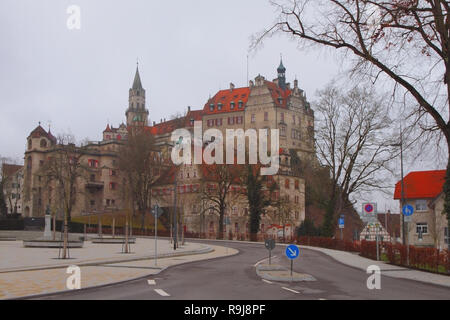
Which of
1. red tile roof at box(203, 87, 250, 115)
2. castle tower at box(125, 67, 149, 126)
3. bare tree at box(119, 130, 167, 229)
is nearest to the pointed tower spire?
castle tower at box(125, 67, 149, 126)

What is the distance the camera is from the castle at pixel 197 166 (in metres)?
81.8

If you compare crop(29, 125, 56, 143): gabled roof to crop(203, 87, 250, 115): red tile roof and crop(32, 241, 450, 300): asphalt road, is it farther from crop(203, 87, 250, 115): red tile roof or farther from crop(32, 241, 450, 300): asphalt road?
crop(32, 241, 450, 300): asphalt road

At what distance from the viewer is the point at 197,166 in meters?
77.9

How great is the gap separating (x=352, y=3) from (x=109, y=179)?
95.1m

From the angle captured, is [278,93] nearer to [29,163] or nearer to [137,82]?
[29,163]

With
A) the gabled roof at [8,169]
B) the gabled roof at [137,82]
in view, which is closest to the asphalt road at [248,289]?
the gabled roof at [8,169]

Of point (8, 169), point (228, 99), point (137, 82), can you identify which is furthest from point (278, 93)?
point (137, 82)

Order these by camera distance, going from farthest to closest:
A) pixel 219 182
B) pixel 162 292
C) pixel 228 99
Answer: pixel 228 99
pixel 219 182
pixel 162 292

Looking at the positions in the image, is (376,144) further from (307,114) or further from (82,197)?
(307,114)

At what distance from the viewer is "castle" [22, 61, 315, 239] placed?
81.8 metres

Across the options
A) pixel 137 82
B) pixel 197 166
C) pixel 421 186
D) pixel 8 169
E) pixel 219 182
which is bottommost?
pixel 421 186
